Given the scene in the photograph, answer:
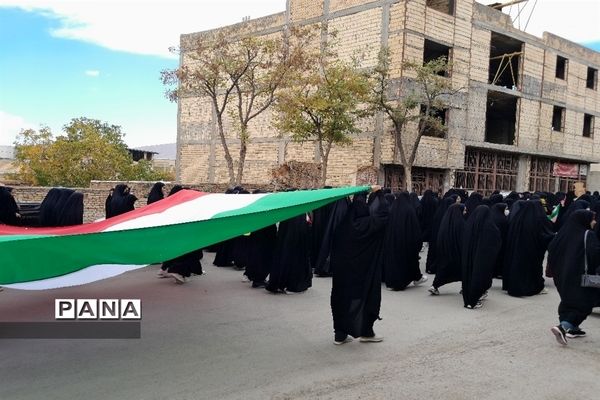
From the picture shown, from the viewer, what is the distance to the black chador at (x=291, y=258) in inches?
283

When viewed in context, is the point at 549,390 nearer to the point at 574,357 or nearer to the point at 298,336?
the point at 574,357

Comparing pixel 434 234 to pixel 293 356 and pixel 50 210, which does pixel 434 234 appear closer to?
pixel 293 356

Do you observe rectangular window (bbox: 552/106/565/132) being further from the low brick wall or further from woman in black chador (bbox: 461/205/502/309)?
woman in black chador (bbox: 461/205/502/309)

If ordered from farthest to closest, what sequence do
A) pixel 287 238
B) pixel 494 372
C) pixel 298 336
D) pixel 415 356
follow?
pixel 287 238, pixel 298 336, pixel 415 356, pixel 494 372

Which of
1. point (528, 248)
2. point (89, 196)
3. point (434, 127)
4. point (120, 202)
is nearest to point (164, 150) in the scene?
point (434, 127)

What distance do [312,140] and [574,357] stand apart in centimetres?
1628

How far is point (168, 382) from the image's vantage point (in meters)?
4.04

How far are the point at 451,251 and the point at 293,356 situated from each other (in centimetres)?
352

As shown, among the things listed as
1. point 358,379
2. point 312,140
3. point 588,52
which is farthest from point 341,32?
point 358,379

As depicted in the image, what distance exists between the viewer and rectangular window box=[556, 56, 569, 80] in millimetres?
27453

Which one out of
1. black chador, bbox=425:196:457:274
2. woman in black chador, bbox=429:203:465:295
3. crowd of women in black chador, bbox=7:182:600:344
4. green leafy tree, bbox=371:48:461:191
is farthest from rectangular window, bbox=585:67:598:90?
woman in black chador, bbox=429:203:465:295

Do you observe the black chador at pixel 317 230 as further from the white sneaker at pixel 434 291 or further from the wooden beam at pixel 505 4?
the wooden beam at pixel 505 4

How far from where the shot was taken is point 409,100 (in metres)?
18.7

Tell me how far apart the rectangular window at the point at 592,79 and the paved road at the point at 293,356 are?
90.0 feet
